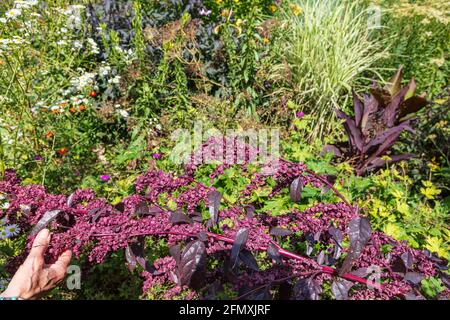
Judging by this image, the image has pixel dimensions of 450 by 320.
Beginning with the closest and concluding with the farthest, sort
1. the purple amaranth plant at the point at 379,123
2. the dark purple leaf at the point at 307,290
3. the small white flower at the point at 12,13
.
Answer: the dark purple leaf at the point at 307,290, the small white flower at the point at 12,13, the purple amaranth plant at the point at 379,123

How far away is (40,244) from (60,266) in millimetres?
146

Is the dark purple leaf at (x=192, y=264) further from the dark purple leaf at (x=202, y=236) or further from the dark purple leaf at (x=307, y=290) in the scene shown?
the dark purple leaf at (x=307, y=290)

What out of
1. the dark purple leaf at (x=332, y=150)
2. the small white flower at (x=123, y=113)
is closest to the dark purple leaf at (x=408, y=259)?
the dark purple leaf at (x=332, y=150)

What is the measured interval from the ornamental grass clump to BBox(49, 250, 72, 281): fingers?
0.03 m

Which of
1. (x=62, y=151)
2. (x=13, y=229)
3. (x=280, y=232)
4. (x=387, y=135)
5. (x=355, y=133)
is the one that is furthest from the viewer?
(x=355, y=133)

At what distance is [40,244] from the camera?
105 cm

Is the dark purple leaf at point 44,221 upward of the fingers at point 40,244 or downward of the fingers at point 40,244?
upward

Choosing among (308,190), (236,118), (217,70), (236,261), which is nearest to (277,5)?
(217,70)

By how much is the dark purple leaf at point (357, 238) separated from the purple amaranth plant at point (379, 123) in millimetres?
1827

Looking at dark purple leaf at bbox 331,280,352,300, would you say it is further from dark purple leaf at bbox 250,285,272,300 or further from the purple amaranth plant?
the purple amaranth plant

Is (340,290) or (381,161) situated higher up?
(340,290)

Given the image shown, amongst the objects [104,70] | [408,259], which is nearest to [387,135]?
[408,259]

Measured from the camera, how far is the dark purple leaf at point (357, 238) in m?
0.91

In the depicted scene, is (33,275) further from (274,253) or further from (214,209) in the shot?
(274,253)
